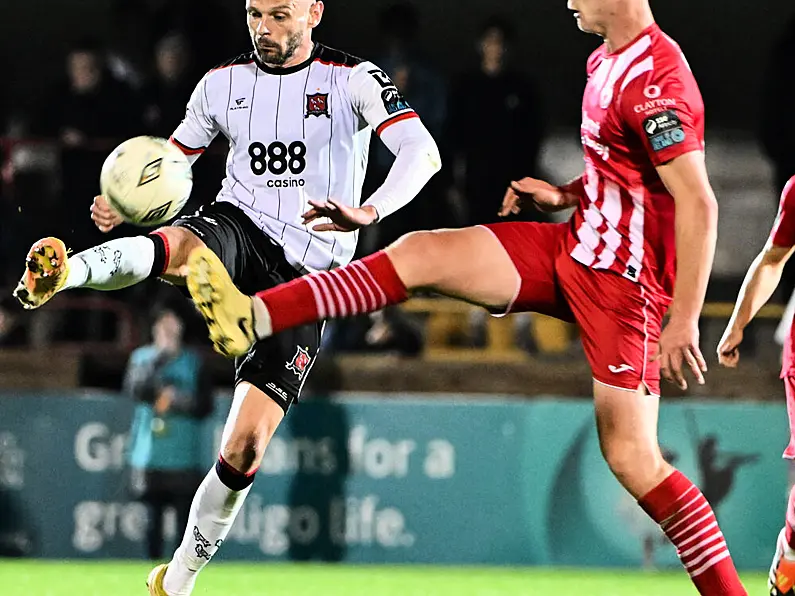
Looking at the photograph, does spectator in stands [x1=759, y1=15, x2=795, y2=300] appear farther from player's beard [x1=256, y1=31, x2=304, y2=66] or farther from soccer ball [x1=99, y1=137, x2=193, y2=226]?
soccer ball [x1=99, y1=137, x2=193, y2=226]

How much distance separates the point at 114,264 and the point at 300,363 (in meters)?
1.03

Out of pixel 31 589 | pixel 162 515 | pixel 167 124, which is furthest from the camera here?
pixel 167 124

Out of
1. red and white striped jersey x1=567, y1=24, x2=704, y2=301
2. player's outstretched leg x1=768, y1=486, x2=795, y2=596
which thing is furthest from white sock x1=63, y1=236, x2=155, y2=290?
player's outstretched leg x1=768, y1=486, x2=795, y2=596

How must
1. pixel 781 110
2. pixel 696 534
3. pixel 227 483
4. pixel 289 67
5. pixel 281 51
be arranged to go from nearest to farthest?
pixel 696 534 → pixel 227 483 → pixel 281 51 → pixel 289 67 → pixel 781 110

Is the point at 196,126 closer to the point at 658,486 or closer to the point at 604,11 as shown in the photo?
the point at 604,11

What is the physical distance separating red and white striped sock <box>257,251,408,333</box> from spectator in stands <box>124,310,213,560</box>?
16.2 ft

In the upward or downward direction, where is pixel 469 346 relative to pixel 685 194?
downward

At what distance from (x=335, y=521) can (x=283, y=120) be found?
4354 millimetres

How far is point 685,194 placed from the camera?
15.6 feet

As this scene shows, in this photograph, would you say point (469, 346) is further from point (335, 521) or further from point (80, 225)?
point (80, 225)

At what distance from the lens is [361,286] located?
484cm

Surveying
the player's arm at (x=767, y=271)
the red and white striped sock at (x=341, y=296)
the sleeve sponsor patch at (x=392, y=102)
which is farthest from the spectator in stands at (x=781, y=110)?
the red and white striped sock at (x=341, y=296)

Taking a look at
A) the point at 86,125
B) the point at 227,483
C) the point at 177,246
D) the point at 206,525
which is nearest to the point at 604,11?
the point at 177,246

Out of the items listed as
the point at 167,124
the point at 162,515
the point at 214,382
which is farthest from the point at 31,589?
the point at 167,124
